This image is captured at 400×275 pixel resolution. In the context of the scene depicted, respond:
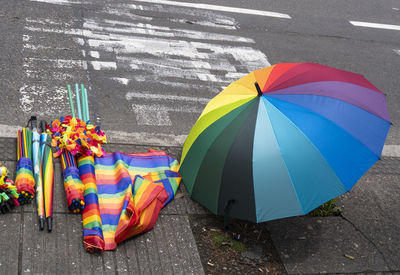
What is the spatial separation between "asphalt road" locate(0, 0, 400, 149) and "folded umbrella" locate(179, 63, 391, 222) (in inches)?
65.1

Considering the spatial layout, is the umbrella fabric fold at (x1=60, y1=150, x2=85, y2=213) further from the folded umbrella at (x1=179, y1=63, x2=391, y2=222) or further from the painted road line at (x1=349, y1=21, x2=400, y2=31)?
the painted road line at (x1=349, y1=21, x2=400, y2=31)

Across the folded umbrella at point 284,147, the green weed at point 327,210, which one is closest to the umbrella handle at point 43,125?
the folded umbrella at point 284,147

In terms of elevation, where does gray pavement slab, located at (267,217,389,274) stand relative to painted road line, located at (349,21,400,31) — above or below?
below

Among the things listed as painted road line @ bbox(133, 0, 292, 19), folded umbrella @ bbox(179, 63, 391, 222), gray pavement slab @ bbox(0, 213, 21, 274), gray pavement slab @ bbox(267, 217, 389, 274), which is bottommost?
gray pavement slab @ bbox(0, 213, 21, 274)

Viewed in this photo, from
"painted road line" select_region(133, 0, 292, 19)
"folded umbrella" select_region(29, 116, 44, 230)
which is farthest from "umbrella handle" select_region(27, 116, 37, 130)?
"painted road line" select_region(133, 0, 292, 19)

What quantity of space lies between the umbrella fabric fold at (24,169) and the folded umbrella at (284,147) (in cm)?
140

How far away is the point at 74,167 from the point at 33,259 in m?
1.12

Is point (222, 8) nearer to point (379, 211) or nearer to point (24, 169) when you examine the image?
point (379, 211)

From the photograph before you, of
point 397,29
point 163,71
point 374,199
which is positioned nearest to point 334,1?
point 397,29

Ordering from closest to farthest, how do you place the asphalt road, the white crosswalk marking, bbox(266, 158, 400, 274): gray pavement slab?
bbox(266, 158, 400, 274): gray pavement slab → the asphalt road → the white crosswalk marking

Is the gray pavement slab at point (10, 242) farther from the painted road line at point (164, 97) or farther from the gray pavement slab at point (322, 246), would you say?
the painted road line at point (164, 97)

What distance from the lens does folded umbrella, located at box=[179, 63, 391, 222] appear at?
13.9ft

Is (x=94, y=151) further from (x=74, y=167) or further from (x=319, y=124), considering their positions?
(x=319, y=124)

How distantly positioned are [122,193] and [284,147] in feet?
5.37
